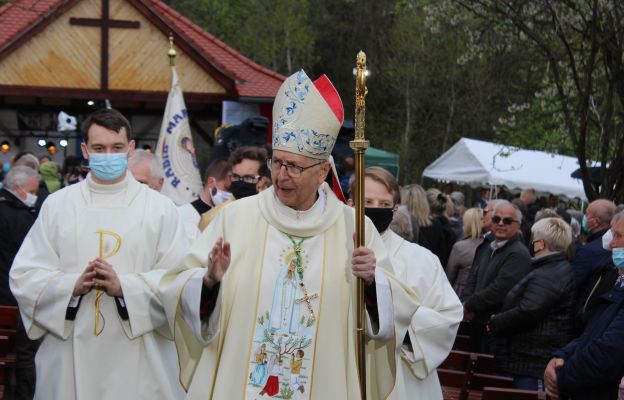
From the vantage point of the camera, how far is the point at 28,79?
886 inches

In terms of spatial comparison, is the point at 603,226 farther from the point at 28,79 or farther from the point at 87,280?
the point at 28,79

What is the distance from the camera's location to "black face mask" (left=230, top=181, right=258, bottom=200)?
7.73 m

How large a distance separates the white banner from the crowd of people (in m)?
3.49

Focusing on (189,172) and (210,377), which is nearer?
(210,377)

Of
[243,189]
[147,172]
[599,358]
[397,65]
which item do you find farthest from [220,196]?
[397,65]

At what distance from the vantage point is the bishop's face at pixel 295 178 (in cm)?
514

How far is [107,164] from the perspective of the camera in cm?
666

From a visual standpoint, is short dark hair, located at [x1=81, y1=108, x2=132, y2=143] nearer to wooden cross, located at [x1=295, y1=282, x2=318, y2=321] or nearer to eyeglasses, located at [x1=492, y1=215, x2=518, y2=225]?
wooden cross, located at [x1=295, y1=282, x2=318, y2=321]

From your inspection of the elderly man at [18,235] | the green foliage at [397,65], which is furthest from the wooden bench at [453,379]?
the green foliage at [397,65]

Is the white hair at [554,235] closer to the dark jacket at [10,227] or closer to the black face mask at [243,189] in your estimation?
the black face mask at [243,189]

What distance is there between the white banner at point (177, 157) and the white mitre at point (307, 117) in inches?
306

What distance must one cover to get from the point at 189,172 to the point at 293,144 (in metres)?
8.21

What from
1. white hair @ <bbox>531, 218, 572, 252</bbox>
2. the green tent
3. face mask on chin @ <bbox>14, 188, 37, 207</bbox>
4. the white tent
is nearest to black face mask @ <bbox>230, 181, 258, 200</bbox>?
white hair @ <bbox>531, 218, 572, 252</bbox>

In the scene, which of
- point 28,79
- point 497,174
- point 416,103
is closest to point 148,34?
point 28,79
